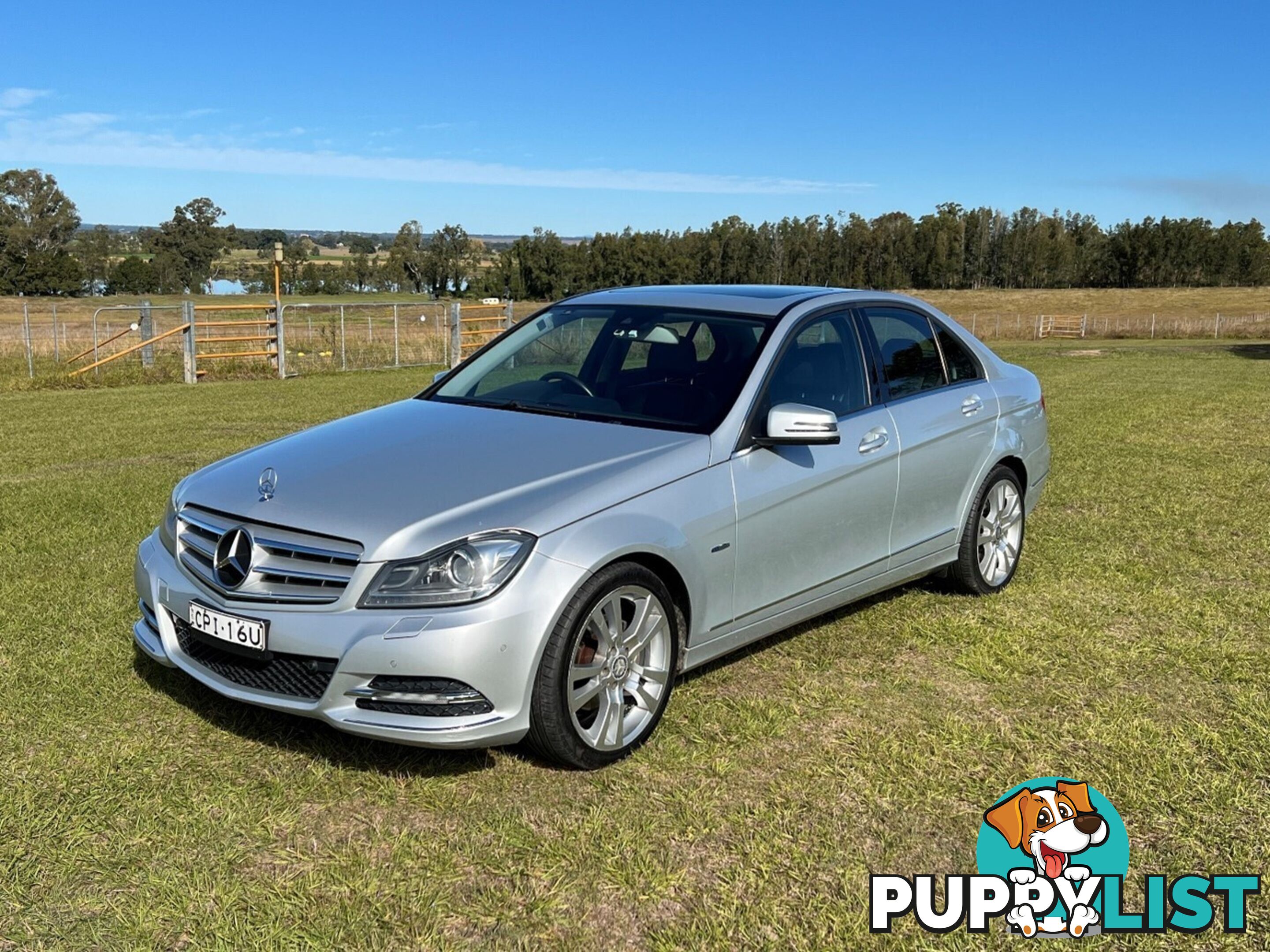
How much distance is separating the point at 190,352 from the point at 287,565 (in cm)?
2041

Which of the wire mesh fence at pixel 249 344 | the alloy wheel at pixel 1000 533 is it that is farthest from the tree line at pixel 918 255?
the alloy wheel at pixel 1000 533

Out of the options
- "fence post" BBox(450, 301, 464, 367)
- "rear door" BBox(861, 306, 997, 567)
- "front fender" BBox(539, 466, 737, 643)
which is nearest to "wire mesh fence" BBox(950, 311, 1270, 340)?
"fence post" BBox(450, 301, 464, 367)

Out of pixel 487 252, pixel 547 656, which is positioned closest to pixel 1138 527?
pixel 547 656

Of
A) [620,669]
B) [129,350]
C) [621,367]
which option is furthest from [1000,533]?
[129,350]

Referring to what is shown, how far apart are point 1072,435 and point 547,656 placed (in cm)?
1055

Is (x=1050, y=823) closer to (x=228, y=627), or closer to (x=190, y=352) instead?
(x=228, y=627)

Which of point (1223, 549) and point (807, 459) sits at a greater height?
point (807, 459)

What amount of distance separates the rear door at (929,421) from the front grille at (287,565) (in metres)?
2.69

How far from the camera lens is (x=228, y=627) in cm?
373

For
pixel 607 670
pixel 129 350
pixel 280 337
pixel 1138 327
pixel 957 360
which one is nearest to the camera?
pixel 607 670

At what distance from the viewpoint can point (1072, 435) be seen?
500 inches

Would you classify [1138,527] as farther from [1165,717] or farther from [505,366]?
[505,366]

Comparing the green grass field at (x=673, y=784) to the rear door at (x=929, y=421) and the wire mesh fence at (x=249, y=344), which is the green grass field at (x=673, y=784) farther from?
the wire mesh fence at (x=249, y=344)

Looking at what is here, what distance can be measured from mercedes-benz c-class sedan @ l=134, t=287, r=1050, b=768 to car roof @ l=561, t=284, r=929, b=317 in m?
0.02
